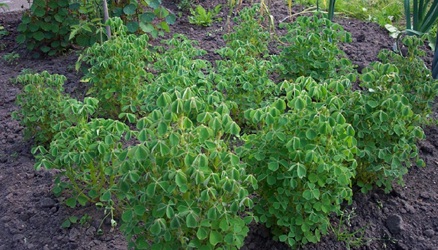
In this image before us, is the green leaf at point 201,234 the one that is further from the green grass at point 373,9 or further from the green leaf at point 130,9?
the green grass at point 373,9

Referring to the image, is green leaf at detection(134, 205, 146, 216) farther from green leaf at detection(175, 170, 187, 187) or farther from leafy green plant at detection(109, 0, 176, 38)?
→ leafy green plant at detection(109, 0, 176, 38)

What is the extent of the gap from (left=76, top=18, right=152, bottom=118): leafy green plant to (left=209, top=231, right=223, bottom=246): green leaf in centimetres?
140

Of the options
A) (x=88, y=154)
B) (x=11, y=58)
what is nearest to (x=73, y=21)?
(x=11, y=58)

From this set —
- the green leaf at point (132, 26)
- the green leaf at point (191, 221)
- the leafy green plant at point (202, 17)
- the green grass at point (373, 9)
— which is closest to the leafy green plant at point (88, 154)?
the green leaf at point (191, 221)

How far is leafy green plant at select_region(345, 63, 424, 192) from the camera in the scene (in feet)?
9.43

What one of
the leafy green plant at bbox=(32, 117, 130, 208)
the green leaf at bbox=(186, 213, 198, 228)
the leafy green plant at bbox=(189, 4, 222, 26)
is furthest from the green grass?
the green leaf at bbox=(186, 213, 198, 228)

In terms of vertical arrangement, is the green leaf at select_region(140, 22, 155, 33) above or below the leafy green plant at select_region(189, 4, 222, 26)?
above

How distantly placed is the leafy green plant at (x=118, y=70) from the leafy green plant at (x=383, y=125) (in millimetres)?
1353

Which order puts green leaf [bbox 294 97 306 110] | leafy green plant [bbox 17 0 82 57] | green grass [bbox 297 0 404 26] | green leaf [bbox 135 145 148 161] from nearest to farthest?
green leaf [bbox 135 145 148 161] → green leaf [bbox 294 97 306 110] → leafy green plant [bbox 17 0 82 57] → green grass [bbox 297 0 404 26]

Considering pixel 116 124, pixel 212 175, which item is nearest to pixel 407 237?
pixel 212 175

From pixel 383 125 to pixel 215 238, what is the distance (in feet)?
3.78

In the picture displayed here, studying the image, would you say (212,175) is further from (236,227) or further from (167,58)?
(167,58)

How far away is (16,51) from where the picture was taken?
5.15m

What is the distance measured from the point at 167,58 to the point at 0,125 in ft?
4.56
